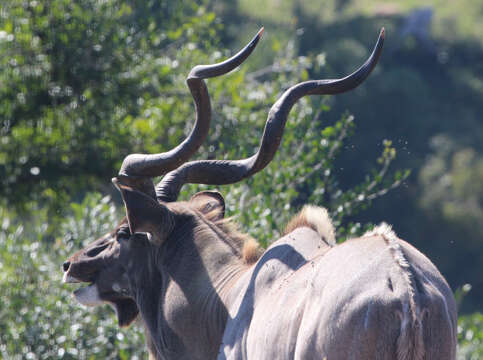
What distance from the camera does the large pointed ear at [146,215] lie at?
4176 mm

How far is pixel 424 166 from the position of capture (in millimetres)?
32625

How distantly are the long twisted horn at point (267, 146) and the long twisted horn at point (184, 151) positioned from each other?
14 centimetres

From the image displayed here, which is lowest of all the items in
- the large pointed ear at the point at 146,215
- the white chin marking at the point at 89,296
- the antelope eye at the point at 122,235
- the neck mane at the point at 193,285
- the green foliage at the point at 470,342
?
the green foliage at the point at 470,342

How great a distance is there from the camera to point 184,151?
435 centimetres

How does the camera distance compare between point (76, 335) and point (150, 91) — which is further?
point (150, 91)

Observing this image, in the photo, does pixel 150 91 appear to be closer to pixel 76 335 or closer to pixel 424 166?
pixel 76 335

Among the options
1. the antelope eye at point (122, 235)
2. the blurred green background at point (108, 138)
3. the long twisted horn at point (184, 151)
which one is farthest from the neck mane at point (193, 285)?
the blurred green background at point (108, 138)

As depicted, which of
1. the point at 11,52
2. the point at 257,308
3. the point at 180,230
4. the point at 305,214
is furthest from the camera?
the point at 11,52

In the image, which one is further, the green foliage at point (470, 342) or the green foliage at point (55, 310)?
the green foliage at point (470, 342)

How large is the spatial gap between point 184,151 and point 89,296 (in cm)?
94

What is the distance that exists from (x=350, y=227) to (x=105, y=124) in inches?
178

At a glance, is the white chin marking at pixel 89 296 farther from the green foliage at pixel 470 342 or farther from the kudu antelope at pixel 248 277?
the green foliage at pixel 470 342

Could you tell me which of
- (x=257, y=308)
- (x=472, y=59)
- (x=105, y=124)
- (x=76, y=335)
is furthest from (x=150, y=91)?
(x=472, y=59)

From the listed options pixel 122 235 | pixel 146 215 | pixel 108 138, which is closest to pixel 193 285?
pixel 146 215
